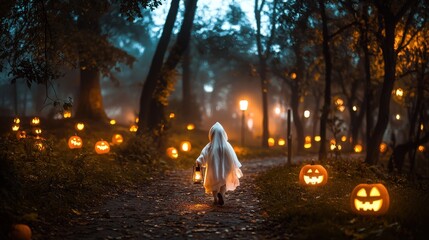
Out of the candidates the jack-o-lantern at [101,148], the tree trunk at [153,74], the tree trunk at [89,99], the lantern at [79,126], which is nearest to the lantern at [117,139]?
the tree trunk at [153,74]

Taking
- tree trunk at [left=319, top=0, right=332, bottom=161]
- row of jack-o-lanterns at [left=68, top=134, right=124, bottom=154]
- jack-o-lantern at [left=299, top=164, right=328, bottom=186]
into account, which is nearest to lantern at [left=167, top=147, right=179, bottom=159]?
row of jack-o-lanterns at [left=68, top=134, right=124, bottom=154]

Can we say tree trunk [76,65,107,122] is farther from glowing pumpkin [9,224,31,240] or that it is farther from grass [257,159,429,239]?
glowing pumpkin [9,224,31,240]

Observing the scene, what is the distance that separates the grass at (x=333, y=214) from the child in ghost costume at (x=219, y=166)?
105 centimetres

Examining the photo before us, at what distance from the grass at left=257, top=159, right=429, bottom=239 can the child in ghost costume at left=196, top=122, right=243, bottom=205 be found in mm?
1054

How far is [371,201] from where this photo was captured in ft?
29.3

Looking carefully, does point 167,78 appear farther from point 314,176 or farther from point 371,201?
point 371,201

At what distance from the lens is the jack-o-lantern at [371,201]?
29.2 feet

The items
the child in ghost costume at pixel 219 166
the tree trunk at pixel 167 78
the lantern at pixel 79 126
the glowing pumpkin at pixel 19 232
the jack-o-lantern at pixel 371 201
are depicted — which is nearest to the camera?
the glowing pumpkin at pixel 19 232

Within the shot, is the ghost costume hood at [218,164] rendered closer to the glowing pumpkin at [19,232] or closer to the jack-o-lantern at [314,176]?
the jack-o-lantern at [314,176]

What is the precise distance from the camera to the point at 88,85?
30391mm

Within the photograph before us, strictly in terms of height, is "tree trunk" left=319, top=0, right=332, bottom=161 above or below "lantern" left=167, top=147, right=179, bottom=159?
above

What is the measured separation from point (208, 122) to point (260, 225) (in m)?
68.9

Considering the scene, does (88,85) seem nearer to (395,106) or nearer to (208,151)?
(208,151)

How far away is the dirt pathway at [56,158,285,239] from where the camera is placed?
8461 mm
